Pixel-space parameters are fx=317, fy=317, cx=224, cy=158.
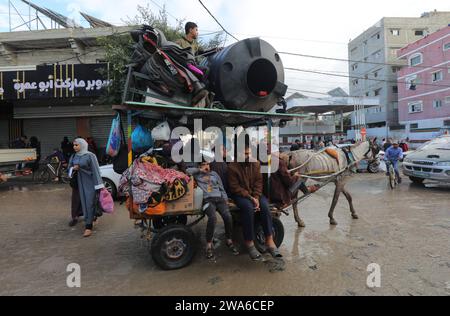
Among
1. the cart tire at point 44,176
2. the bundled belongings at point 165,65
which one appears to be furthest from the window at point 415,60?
the bundled belongings at point 165,65

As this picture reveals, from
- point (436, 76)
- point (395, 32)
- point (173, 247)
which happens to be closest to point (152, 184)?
point (173, 247)

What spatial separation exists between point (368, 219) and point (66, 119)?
14.6 m

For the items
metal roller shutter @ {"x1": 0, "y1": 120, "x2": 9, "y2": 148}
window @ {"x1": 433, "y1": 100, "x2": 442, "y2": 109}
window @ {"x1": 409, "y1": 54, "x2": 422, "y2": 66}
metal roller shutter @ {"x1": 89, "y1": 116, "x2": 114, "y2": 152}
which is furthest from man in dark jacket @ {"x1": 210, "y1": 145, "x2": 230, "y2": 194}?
window @ {"x1": 409, "y1": 54, "x2": 422, "y2": 66}

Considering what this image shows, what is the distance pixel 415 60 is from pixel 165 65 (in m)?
39.9

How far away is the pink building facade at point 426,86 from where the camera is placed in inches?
1223

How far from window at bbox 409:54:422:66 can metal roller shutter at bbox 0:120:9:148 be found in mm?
38617

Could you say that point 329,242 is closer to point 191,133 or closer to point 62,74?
point 191,133

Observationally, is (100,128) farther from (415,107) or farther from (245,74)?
(415,107)

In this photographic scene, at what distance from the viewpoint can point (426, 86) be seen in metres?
33.8

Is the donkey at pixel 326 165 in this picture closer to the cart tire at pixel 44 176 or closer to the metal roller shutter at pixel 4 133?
the cart tire at pixel 44 176

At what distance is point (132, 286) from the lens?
12.0ft

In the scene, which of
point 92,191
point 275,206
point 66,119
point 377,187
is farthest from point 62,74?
point 377,187

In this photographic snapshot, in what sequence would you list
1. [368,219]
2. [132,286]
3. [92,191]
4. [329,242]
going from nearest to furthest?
[132,286] < [329,242] < [92,191] < [368,219]

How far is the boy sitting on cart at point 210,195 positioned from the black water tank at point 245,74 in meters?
0.99
